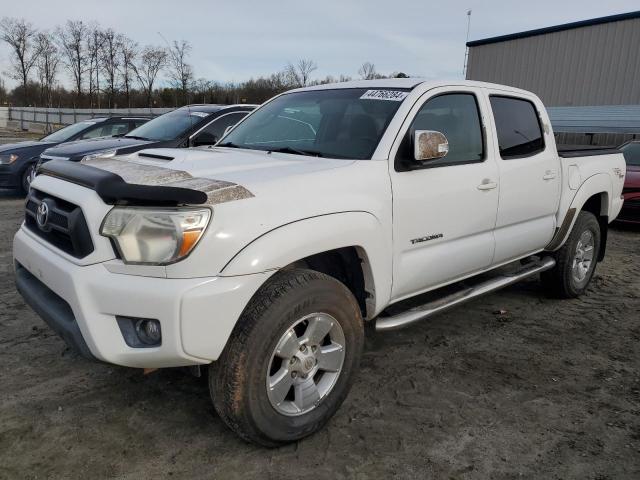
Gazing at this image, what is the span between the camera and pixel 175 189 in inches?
89.0

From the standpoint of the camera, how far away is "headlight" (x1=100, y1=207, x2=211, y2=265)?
7.33 feet

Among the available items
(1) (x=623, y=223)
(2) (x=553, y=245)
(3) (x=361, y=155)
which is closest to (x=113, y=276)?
(3) (x=361, y=155)

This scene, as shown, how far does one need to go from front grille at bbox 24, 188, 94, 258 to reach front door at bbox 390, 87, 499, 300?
5.33ft

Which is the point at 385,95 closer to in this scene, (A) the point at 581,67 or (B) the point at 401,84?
(B) the point at 401,84

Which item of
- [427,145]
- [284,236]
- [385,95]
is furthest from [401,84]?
[284,236]

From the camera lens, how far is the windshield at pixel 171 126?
27.0 feet

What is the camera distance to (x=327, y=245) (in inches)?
104

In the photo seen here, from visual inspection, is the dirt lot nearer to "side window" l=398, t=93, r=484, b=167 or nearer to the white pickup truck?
the white pickup truck

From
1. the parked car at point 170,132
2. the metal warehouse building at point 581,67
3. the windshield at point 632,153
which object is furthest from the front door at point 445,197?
the metal warehouse building at point 581,67

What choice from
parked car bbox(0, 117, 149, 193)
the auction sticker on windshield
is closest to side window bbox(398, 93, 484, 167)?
the auction sticker on windshield

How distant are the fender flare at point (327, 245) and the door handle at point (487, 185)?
1009 mm

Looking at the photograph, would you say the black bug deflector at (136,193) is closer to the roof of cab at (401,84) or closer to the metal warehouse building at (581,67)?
the roof of cab at (401,84)

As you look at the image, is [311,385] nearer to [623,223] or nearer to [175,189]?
[175,189]

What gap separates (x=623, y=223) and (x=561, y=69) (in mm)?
14667
